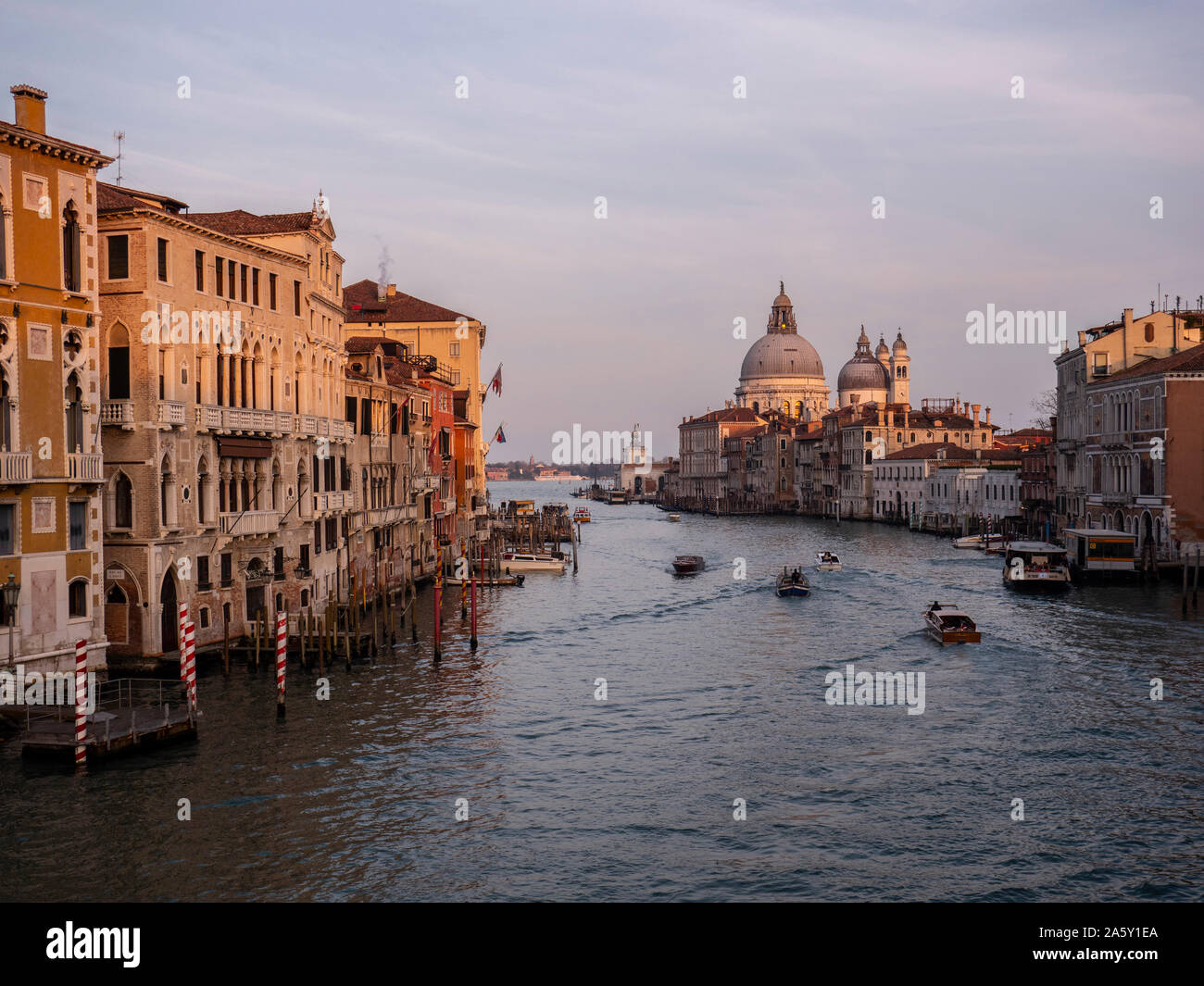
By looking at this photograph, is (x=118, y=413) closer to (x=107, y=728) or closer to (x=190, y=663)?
(x=190, y=663)

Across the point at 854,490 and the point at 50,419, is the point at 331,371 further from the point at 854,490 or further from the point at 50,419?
the point at 854,490

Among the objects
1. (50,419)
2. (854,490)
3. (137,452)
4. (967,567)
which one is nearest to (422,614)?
(137,452)

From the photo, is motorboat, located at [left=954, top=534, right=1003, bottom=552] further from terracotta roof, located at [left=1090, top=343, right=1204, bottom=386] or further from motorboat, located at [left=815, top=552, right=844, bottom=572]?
terracotta roof, located at [left=1090, top=343, right=1204, bottom=386]

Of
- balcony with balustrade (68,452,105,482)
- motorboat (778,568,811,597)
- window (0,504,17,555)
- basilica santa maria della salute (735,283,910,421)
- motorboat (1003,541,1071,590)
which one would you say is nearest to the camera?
window (0,504,17,555)

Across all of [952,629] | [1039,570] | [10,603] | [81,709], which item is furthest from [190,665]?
[1039,570]

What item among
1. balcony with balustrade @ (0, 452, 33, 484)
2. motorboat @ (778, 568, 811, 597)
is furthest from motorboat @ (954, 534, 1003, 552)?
balcony with balustrade @ (0, 452, 33, 484)

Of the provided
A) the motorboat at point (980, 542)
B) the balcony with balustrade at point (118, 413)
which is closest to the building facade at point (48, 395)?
the balcony with balustrade at point (118, 413)

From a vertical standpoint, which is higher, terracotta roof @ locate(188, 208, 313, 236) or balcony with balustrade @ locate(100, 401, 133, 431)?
terracotta roof @ locate(188, 208, 313, 236)

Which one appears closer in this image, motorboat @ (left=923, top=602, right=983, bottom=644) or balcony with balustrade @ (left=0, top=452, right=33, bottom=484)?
balcony with balustrade @ (left=0, top=452, right=33, bottom=484)
